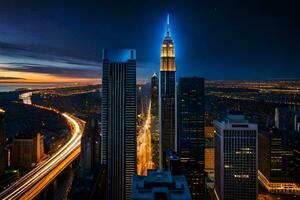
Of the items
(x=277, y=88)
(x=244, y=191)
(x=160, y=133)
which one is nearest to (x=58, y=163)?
(x=160, y=133)

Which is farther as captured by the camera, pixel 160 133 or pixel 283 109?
pixel 160 133

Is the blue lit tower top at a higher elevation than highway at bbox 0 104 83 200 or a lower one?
higher

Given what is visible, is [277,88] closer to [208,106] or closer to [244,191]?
[244,191]

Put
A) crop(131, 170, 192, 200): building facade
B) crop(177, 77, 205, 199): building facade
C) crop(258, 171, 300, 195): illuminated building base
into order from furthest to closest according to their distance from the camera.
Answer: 1. crop(177, 77, 205, 199): building facade
2. crop(258, 171, 300, 195): illuminated building base
3. crop(131, 170, 192, 200): building facade

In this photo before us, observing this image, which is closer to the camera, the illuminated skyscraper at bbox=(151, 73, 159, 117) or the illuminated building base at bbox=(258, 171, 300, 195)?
the illuminated building base at bbox=(258, 171, 300, 195)

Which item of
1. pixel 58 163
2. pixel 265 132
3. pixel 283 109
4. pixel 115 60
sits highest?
pixel 115 60

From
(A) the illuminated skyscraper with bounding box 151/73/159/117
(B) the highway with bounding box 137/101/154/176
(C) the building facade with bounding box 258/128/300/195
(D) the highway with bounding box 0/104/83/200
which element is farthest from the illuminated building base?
(D) the highway with bounding box 0/104/83/200

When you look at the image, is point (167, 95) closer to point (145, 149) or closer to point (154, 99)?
point (154, 99)

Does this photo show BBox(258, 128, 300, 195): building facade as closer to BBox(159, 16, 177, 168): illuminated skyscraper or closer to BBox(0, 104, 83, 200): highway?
BBox(159, 16, 177, 168): illuminated skyscraper
